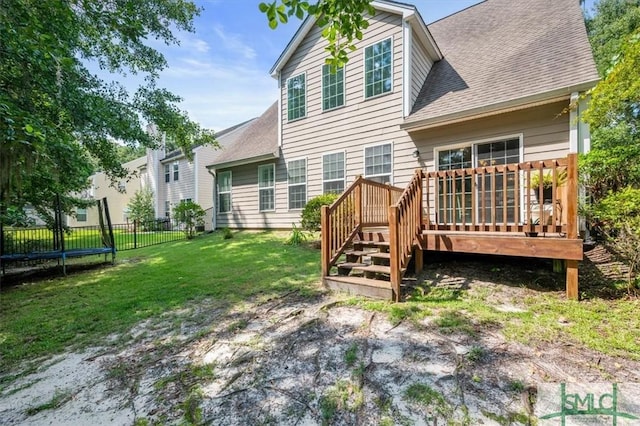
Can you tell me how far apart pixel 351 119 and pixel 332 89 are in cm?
124

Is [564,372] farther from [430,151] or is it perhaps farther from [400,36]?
[400,36]

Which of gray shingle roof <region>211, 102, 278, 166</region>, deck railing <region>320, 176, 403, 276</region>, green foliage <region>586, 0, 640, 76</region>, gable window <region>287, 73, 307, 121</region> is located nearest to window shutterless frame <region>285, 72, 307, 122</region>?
gable window <region>287, 73, 307, 121</region>

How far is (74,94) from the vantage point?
667cm

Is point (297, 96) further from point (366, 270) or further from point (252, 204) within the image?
point (366, 270)

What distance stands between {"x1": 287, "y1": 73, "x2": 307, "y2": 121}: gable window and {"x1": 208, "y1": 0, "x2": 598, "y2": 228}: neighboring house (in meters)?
0.04

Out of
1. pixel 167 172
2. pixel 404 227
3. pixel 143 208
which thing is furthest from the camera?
Result: pixel 167 172

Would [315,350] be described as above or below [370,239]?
below

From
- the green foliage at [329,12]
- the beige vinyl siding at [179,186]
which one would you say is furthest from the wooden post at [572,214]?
the beige vinyl siding at [179,186]

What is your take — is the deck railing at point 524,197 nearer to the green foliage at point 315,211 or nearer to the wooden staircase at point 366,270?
the wooden staircase at point 366,270

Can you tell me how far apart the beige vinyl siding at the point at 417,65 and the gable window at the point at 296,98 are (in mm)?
3495

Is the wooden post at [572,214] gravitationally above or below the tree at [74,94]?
below

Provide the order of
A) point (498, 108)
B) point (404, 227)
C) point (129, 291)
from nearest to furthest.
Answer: point (404, 227)
point (129, 291)
point (498, 108)

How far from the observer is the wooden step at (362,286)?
3885 mm

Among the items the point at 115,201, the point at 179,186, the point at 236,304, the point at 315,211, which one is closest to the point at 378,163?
the point at 315,211
